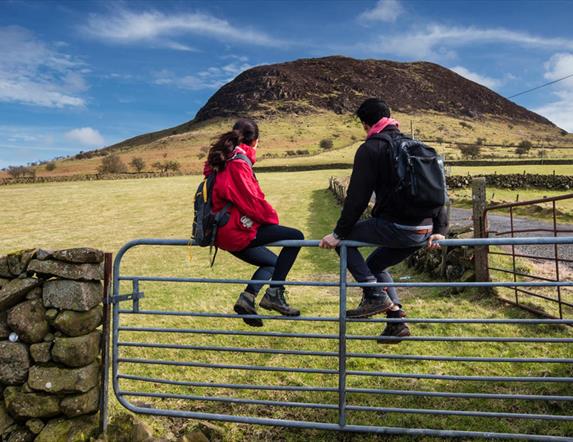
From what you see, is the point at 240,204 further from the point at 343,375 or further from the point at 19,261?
the point at 19,261

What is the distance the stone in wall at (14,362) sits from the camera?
4656mm

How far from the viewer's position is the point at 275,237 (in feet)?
15.1

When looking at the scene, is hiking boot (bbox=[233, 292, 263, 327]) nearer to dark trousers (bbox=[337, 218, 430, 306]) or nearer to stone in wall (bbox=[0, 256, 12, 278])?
dark trousers (bbox=[337, 218, 430, 306])

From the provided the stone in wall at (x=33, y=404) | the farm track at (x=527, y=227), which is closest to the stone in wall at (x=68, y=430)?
the stone in wall at (x=33, y=404)

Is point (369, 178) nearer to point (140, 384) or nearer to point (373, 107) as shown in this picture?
point (373, 107)

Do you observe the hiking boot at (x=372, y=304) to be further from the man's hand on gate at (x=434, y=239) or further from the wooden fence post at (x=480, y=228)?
the wooden fence post at (x=480, y=228)

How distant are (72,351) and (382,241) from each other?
3081 mm

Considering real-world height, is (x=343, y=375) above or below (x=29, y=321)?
below

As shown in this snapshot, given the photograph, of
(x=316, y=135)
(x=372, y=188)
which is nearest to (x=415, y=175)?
(x=372, y=188)

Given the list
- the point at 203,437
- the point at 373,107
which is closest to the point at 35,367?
the point at 203,437

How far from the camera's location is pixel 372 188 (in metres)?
4.20

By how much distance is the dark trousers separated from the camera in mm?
4238

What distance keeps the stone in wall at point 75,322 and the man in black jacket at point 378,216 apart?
7.79ft

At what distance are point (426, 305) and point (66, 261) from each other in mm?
6794
